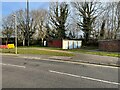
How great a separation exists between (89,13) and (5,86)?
137ft

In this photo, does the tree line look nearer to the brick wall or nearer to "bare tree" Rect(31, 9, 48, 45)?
"bare tree" Rect(31, 9, 48, 45)

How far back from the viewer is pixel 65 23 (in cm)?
5053

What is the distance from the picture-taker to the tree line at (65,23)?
45031 millimetres

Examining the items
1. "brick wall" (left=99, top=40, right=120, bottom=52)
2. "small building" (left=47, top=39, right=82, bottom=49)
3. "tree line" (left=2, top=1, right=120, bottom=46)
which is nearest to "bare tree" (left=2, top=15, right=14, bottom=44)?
"tree line" (left=2, top=1, right=120, bottom=46)

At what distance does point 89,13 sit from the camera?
46.9m

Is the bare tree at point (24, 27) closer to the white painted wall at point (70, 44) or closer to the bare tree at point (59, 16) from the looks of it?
the bare tree at point (59, 16)

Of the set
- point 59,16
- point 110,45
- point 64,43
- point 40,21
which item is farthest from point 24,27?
point 110,45

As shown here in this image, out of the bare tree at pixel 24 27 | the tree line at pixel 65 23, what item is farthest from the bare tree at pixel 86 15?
the bare tree at pixel 24 27

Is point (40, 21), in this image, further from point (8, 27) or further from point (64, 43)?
point (64, 43)

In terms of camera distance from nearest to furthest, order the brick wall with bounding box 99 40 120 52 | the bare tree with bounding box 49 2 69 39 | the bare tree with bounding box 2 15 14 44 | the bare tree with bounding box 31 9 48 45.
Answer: the brick wall with bounding box 99 40 120 52 → the bare tree with bounding box 49 2 69 39 → the bare tree with bounding box 31 9 48 45 → the bare tree with bounding box 2 15 14 44

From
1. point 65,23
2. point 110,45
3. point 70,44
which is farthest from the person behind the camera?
point 65,23

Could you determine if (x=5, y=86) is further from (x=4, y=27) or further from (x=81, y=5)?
(x=4, y=27)

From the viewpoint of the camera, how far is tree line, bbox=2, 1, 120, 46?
4503 centimetres

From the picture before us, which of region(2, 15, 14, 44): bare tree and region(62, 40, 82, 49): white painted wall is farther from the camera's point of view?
region(2, 15, 14, 44): bare tree
